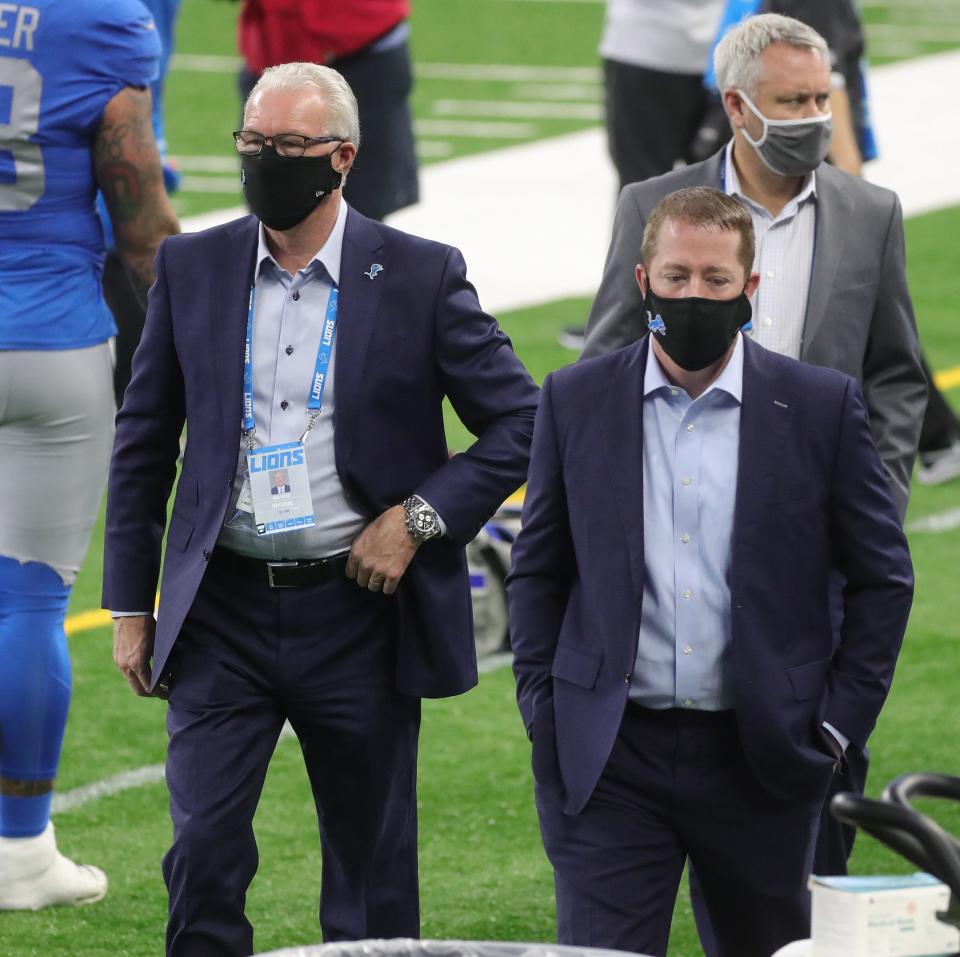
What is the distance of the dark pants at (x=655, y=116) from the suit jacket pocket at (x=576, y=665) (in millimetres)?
6641

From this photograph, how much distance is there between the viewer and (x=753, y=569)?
13.6 ft

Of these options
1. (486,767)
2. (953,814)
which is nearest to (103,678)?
(486,767)

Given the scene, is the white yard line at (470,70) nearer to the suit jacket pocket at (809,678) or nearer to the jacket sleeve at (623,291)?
the jacket sleeve at (623,291)

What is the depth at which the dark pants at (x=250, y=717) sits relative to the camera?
4.65 metres

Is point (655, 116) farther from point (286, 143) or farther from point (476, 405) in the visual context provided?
point (286, 143)

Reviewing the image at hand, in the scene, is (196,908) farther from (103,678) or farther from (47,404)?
(103,678)

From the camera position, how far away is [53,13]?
534 cm

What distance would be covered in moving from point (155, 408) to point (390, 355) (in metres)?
0.51

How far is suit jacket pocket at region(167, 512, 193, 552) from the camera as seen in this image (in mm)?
4711

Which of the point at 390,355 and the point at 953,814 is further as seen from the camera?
the point at 953,814

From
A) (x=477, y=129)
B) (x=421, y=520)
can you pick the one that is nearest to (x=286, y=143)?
(x=421, y=520)

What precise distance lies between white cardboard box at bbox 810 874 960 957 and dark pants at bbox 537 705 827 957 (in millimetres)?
1055

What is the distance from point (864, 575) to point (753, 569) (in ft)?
0.75

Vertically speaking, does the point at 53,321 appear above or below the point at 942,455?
above
